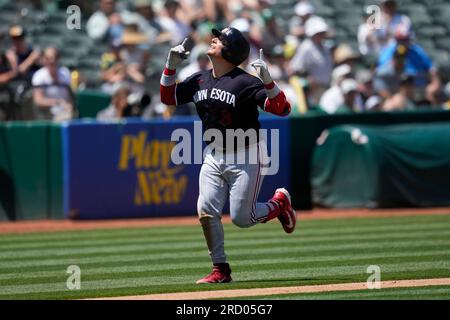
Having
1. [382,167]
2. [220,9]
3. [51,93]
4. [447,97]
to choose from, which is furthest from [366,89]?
[51,93]

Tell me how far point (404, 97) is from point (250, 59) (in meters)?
2.64

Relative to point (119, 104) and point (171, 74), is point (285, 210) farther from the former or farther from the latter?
point (119, 104)

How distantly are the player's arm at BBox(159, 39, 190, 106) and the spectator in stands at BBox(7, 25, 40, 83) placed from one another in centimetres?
792

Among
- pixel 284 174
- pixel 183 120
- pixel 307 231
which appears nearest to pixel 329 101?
pixel 284 174

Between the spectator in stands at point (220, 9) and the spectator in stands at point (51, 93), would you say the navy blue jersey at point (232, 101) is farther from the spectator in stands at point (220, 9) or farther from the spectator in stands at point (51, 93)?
the spectator in stands at point (220, 9)

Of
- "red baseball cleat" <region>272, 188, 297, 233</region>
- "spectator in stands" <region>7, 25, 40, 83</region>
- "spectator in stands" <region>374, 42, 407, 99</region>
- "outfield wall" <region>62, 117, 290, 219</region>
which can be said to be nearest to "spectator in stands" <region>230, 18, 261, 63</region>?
"spectator in stands" <region>374, 42, 407, 99</region>

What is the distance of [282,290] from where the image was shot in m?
8.19

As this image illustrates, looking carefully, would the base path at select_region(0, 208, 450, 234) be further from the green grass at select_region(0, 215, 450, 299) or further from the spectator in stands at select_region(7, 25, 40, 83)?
the spectator in stands at select_region(7, 25, 40, 83)

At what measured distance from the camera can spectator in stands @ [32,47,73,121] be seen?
16.5 m

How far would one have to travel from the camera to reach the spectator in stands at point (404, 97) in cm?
1778

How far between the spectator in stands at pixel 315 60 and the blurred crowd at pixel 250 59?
2 centimetres

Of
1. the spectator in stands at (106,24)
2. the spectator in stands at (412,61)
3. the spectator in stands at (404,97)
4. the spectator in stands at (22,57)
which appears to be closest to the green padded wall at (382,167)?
the spectator in stands at (404,97)

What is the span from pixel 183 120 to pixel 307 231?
3.21 m
